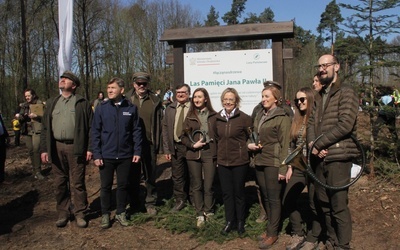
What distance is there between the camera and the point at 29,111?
8445 mm

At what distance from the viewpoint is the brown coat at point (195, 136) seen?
5.46 m

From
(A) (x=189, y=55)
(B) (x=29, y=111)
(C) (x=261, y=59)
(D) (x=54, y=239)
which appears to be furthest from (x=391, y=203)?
(B) (x=29, y=111)

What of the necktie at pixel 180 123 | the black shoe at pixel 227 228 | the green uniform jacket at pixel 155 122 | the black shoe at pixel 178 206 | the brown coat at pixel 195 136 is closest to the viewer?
the black shoe at pixel 227 228

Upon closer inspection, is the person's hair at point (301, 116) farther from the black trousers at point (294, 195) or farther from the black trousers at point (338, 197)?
the black trousers at point (338, 197)

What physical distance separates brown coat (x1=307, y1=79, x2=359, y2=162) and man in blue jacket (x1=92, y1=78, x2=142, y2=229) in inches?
105

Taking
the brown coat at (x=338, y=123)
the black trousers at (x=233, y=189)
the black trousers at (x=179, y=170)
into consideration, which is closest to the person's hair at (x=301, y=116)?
Answer: the brown coat at (x=338, y=123)

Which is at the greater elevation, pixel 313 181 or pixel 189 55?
pixel 189 55

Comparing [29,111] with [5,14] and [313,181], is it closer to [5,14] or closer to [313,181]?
[313,181]

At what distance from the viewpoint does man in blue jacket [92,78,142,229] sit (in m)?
5.53

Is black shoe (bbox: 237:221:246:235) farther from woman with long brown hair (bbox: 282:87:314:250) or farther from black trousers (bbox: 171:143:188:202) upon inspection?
black trousers (bbox: 171:143:188:202)

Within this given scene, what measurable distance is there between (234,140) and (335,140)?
142 cm

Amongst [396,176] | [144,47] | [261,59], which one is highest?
[144,47]

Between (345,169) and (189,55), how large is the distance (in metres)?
3.84

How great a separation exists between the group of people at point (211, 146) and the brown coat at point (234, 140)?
0.04 ft
